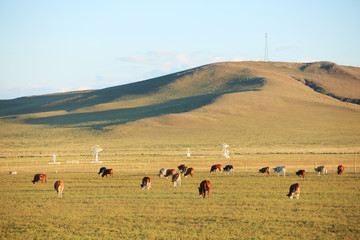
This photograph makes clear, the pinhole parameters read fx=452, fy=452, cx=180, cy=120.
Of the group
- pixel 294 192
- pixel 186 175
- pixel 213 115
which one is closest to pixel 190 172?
pixel 186 175

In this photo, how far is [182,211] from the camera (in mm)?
20578

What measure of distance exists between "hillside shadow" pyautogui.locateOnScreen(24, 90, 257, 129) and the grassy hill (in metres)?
0.29

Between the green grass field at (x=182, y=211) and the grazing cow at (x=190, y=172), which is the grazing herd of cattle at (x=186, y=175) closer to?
the grazing cow at (x=190, y=172)

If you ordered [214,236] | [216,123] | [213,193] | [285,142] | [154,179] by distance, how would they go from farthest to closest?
[216,123] < [285,142] < [154,179] < [213,193] < [214,236]

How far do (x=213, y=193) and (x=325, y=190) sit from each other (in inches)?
260

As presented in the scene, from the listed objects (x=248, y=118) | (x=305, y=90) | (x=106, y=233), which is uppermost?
(x=305, y=90)

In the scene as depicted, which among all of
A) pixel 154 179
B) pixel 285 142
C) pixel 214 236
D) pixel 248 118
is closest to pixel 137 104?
pixel 248 118

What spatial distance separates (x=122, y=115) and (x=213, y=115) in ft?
94.1

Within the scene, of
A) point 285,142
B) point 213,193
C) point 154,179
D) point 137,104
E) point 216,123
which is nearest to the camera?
point 213,193

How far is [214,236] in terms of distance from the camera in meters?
16.0

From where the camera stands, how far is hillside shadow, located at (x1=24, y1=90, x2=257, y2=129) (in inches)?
4870

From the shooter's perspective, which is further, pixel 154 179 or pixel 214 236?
pixel 154 179

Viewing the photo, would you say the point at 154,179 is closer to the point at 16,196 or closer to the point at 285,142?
the point at 16,196

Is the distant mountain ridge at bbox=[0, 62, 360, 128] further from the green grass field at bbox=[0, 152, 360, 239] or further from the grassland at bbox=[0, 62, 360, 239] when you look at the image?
the green grass field at bbox=[0, 152, 360, 239]
